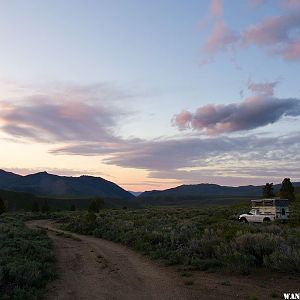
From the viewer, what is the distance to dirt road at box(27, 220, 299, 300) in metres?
11.4

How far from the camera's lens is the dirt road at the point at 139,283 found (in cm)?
1136

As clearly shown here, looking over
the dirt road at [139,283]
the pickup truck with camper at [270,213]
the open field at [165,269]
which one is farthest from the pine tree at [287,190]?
the dirt road at [139,283]

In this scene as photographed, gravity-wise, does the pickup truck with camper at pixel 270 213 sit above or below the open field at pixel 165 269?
above

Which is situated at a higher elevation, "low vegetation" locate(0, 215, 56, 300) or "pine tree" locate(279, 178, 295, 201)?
"pine tree" locate(279, 178, 295, 201)

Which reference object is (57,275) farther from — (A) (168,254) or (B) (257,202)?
(B) (257,202)

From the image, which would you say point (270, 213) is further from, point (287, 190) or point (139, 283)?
point (287, 190)

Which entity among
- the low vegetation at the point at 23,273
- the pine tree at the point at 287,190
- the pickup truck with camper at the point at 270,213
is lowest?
the low vegetation at the point at 23,273

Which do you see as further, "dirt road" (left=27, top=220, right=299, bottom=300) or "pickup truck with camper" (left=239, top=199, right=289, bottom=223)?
"pickup truck with camper" (left=239, top=199, right=289, bottom=223)

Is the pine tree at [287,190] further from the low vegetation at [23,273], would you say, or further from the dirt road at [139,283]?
the low vegetation at [23,273]

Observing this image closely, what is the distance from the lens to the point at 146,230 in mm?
24969

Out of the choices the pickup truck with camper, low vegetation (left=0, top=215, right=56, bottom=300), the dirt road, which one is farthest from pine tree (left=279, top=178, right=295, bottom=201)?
low vegetation (left=0, top=215, right=56, bottom=300)

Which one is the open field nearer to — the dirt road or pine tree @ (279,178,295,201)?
the dirt road

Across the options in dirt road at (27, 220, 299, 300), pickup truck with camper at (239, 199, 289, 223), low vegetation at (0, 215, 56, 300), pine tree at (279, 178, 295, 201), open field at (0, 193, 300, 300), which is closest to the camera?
low vegetation at (0, 215, 56, 300)

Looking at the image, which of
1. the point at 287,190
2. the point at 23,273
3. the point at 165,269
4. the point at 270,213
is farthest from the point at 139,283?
the point at 287,190
